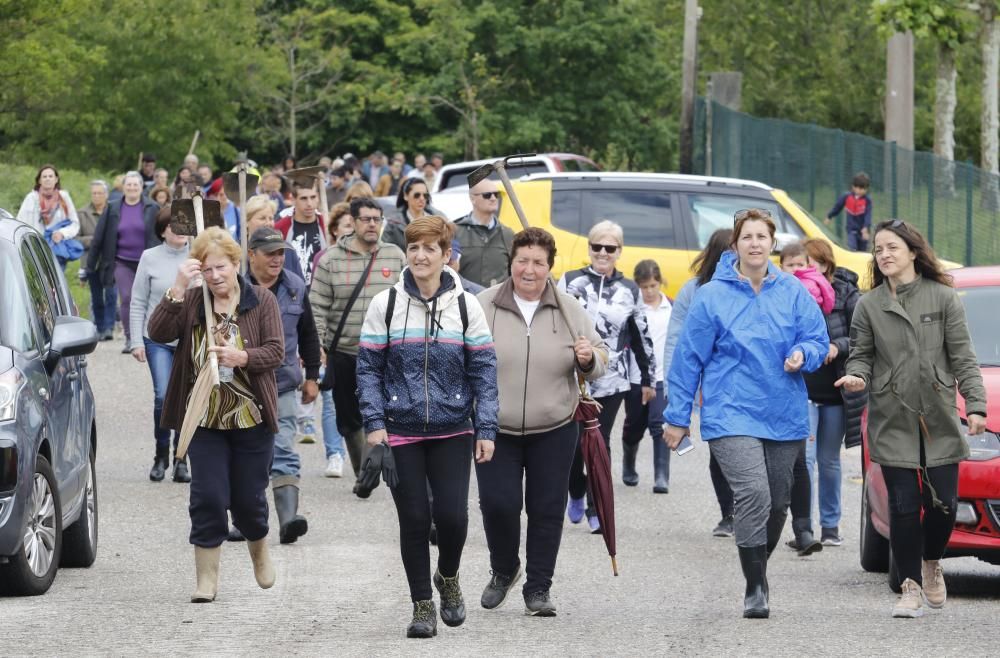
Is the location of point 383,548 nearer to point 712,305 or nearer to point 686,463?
point 712,305

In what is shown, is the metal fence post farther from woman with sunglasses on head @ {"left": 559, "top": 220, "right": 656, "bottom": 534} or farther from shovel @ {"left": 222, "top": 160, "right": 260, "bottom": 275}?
shovel @ {"left": 222, "top": 160, "right": 260, "bottom": 275}

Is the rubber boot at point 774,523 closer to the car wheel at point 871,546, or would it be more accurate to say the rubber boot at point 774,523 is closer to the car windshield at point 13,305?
the car wheel at point 871,546

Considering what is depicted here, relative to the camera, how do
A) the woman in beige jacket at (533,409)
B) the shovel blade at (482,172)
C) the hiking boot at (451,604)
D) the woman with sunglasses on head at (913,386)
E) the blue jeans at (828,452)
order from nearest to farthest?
the hiking boot at (451,604) → the woman in beige jacket at (533,409) → the woman with sunglasses on head at (913,386) → the shovel blade at (482,172) → the blue jeans at (828,452)

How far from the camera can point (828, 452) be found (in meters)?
11.2

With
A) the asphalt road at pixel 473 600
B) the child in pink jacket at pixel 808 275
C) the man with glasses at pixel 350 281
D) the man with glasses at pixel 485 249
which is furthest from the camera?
the man with glasses at pixel 485 249

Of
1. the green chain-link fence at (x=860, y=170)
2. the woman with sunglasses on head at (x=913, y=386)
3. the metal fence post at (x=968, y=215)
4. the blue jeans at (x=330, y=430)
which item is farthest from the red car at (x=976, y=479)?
the metal fence post at (x=968, y=215)

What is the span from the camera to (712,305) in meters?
8.63

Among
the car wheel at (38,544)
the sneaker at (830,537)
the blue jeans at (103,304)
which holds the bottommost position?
the sneaker at (830,537)

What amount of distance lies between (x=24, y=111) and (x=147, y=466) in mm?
26072

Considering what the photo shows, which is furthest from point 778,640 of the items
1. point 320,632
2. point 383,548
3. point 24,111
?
point 24,111

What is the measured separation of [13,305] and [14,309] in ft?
0.09

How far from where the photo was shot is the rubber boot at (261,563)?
8.88 m

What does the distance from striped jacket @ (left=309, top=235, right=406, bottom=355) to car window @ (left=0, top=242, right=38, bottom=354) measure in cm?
265

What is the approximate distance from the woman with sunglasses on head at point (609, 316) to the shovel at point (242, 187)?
1.86m
